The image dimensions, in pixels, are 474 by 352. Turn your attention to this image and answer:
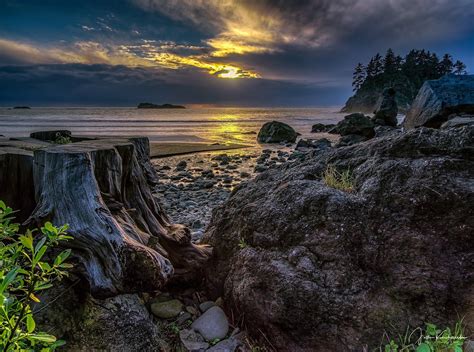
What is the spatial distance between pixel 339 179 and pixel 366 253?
105 centimetres

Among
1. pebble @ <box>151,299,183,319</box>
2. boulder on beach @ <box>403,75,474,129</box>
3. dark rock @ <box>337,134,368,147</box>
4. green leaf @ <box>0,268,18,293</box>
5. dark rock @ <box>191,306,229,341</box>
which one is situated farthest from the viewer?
dark rock @ <box>337,134,368,147</box>

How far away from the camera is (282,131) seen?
74.5 feet

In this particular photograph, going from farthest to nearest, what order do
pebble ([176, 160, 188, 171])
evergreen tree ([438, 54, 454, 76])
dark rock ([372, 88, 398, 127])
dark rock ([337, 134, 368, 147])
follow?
1. evergreen tree ([438, 54, 454, 76])
2. dark rock ([372, 88, 398, 127])
3. dark rock ([337, 134, 368, 147])
4. pebble ([176, 160, 188, 171])

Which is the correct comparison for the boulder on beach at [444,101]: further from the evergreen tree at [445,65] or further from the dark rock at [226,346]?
the evergreen tree at [445,65]

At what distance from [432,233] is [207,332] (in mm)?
2075

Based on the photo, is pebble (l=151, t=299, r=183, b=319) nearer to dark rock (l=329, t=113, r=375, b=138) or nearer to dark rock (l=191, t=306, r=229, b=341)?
dark rock (l=191, t=306, r=229, b=341)

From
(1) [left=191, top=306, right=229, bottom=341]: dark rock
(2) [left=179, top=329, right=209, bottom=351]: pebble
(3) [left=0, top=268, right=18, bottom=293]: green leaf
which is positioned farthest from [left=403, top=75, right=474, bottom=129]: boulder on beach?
(3) [left=0, top=268, right=18, bottom=293]: green leaf

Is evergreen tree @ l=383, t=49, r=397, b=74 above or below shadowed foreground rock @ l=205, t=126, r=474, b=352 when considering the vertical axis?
above

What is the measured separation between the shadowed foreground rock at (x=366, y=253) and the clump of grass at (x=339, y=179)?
0.09 m

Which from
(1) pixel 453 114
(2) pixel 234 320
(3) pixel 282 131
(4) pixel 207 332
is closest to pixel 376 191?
(2) pixel 234 320

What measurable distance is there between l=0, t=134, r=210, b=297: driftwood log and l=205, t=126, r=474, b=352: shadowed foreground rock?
29.8 inches

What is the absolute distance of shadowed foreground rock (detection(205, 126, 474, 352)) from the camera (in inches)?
100

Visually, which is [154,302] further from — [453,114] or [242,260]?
[453,114]

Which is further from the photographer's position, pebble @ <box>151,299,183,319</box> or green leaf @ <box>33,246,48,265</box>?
pebble @ <box>151,299,183,319</box>
